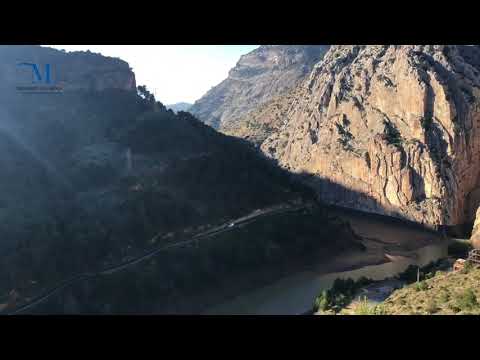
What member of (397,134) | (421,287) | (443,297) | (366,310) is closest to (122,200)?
(421,287)

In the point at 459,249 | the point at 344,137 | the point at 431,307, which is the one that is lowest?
the point at 459,249

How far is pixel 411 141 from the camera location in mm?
61906

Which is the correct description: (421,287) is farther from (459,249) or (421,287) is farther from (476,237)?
(476,237)

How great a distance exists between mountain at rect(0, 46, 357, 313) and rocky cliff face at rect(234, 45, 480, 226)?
1582cm

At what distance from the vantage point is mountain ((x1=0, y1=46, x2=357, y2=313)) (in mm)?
33812

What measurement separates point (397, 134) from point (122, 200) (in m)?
41.3

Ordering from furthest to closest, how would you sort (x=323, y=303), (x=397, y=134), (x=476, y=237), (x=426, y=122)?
(x=397, y=134) < (x=426, y=122) < (x=476, y=237) < (x=323, y=303)

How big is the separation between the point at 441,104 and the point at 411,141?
592 centimetres

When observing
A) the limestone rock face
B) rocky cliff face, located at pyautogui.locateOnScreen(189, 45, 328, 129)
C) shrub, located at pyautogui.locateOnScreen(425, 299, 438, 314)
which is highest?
rocky cliff face, located at pyautogui.locateOnScreen(189, 45, 328, 129)

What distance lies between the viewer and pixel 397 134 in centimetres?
6481

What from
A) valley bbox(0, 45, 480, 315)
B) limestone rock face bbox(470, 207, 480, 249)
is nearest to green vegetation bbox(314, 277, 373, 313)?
valley bbox(0, 45, 480, 315)

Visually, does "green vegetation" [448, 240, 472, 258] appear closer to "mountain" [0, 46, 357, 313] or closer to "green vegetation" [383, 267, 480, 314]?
"mountain" [0, 46, 357, 313]
